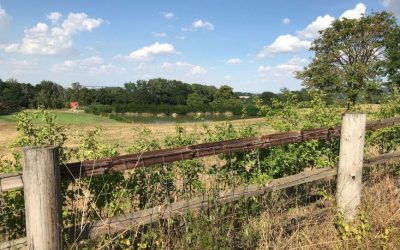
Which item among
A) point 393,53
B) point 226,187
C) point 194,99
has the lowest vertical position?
point 194,99

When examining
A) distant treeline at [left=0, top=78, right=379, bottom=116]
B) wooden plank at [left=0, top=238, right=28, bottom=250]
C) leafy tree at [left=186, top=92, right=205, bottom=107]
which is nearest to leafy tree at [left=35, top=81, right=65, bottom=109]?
distant treeline at [left=0, top=78, right=379, bottom=116]

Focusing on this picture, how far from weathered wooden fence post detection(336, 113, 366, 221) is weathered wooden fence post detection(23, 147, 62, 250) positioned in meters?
3.00

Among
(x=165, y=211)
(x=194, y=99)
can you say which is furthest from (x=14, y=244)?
(x=194, y=99)

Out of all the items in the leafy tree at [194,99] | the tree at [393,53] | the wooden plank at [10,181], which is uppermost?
the tree at [393,53]

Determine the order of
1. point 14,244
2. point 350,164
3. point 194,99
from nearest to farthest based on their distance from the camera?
point 14,244, point 350,164, point 194,99

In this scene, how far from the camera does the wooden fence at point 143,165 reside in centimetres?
249

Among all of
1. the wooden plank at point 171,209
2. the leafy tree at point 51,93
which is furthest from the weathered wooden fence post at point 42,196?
the leafy tree at point 51,93

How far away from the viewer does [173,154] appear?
3.30 metres

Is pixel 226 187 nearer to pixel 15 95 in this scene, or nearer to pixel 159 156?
pixel 159 156

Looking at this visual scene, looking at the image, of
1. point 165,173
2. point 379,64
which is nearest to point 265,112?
point 165,173

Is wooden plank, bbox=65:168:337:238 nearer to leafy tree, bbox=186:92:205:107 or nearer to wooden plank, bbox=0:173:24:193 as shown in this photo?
wooden plank, bbox=0:173:24:193

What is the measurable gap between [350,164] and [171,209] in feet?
7.08

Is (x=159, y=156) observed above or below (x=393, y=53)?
below

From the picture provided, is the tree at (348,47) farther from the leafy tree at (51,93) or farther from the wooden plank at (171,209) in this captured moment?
the leafy tree at (51,93)
